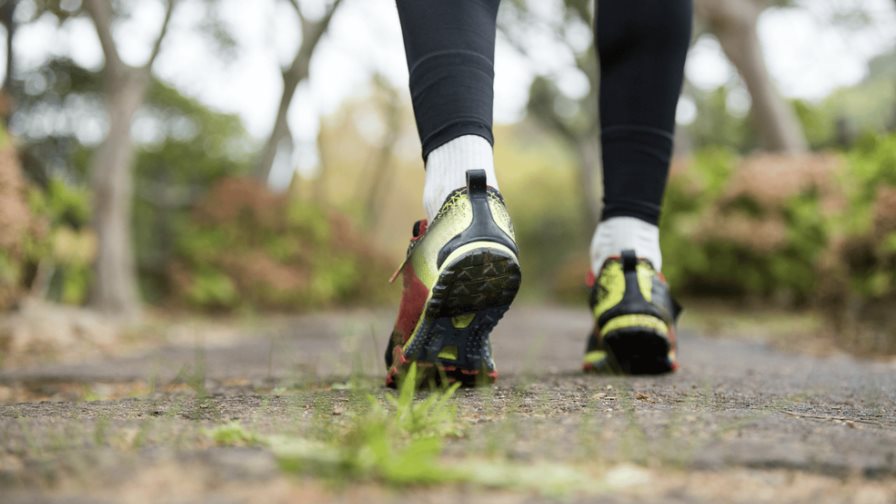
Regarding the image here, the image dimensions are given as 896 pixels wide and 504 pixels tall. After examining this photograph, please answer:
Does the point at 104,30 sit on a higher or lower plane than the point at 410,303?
higher

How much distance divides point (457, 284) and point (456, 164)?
0.78 ft

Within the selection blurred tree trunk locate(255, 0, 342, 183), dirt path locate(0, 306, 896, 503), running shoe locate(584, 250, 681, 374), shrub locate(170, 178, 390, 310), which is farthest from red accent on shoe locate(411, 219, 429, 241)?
blurred tree trunk locate(255, 0, 342, 183)

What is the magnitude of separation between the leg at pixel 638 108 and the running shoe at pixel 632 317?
59 millimetres

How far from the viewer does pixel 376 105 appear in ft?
71.0

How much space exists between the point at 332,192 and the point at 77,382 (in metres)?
21.3

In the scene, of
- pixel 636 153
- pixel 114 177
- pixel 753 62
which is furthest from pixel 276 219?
pixel 636 153

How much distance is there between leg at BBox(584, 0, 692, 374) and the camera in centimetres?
177

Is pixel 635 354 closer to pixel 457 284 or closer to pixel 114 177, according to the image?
pixel 457 284

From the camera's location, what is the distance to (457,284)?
4.20 feet

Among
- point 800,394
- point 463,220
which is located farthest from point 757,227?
point 463,220

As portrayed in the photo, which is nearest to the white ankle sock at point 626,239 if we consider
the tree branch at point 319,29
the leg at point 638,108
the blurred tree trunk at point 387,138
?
the leg at point 638,108

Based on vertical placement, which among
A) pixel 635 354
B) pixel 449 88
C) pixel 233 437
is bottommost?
pixel 233 437

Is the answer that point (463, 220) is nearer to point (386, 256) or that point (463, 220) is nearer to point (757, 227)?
point (757, 227)

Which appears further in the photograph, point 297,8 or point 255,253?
point 297,8
